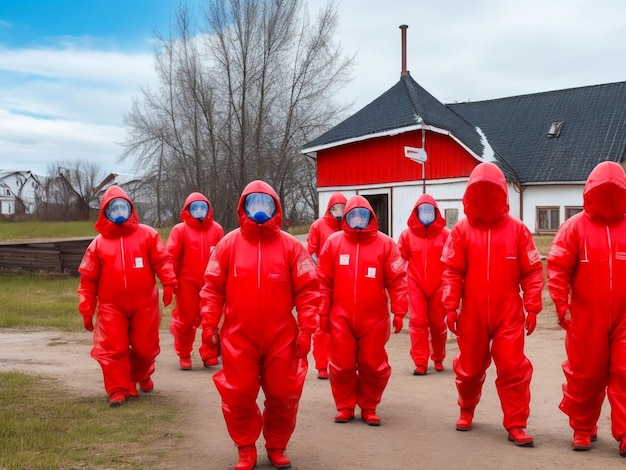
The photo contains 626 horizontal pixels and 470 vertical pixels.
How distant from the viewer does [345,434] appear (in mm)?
5781

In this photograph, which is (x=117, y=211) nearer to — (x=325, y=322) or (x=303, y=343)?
(x=325, y=322)

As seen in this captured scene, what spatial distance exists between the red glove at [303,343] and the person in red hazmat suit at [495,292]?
1385 mm

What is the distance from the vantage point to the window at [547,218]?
20078 millimetres

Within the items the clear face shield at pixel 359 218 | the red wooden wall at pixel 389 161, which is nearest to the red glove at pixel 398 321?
the clear face shield at pixel 359 218

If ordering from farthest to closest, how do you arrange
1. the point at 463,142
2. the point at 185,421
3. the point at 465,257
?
the point at 463,142
the point at 185,421
the point at 465,257

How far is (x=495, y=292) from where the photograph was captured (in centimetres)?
551

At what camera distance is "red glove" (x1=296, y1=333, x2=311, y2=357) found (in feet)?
15.8

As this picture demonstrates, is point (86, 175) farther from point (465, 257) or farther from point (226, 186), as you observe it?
point (465, 257)

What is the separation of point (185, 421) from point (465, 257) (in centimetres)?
287

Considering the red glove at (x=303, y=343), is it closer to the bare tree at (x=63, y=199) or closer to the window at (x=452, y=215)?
the window at (x=452, y=215)

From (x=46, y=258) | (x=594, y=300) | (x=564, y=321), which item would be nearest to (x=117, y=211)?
(x=564, y=321)

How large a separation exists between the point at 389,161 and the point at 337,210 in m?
10.2

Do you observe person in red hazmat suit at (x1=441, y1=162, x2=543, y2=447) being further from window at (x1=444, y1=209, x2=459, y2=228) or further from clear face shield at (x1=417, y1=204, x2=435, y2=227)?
window at (x1=444, y1=209, x2=459, y2=228)

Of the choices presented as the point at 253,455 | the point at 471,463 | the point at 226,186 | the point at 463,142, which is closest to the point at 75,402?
the point at 253,455
